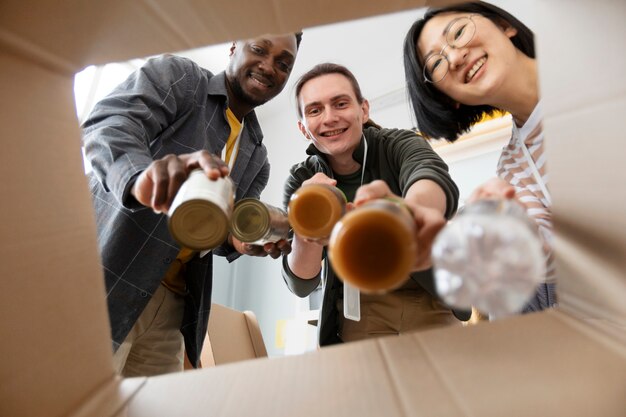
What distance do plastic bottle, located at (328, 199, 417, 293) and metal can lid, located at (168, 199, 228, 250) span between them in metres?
0.14

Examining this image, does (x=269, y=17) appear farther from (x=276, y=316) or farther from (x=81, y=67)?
(x=276, y=316)

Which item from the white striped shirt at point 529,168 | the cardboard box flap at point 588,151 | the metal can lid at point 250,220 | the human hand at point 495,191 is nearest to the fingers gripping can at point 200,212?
the metal can lid at point 250,220

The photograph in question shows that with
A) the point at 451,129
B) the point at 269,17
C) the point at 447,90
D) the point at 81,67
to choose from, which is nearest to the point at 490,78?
the point at 447,90

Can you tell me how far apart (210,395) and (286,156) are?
2.35 m

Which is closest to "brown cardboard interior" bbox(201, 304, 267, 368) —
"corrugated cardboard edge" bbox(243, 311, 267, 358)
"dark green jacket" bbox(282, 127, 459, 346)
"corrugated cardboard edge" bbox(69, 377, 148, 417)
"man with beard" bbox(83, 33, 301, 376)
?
"corrugated cardboard edge" bbox(243, 311, 267, 358)

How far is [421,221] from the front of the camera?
318 mm

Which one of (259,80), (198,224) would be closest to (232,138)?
(259,80)

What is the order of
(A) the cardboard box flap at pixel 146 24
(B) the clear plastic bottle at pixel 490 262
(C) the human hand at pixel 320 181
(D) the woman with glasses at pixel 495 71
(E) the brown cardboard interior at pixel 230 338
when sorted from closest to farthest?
(B) the clear plastic bottle at pixel 490 262 < (A) the cardboard box flap at pixel 146 24 < (C) the human hand at pixel 320 181 < (D) the woman with glasses at pixel 495 71 < (E) the brown cardboard interior at pixel 230 338

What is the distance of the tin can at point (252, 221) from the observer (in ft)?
1.64

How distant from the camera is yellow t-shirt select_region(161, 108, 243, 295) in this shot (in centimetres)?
83

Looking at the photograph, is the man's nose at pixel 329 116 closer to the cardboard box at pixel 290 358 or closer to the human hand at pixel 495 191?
the cardboard box at pixel 290 358

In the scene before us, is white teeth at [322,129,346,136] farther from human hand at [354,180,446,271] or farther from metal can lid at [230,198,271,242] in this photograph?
human hand at [354,180,446,271]

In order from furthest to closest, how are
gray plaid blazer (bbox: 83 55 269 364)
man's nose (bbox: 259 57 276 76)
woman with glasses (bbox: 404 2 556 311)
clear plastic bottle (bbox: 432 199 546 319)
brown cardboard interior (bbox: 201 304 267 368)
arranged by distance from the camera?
brown cardboard interior (bbox: 201 304 267 368)
man's nose (bbox: 259 57 276 76)
woman with glasses (bbox: 404 2 556 311)
gray plaid blazer (bbox: 83 55 269 364)
clear plastic bottle (bbox: 432 199 546 319)

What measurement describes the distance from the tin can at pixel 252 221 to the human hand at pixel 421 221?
20cm
